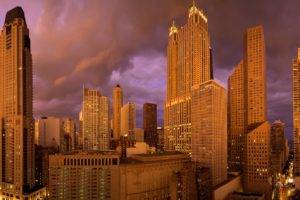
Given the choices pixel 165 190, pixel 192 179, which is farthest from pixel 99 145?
pixel 192 179

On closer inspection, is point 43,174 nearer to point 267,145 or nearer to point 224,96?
point 224,96

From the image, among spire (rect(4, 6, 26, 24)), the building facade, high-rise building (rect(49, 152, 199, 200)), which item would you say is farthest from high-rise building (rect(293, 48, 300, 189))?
spire (rect(4, 6, 26, 24))

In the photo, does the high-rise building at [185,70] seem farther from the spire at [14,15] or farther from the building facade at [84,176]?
the spire at [14,15]

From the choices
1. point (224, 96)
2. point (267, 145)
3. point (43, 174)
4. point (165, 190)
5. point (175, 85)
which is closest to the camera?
point (165, 190)

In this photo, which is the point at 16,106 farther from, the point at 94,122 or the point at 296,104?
the point at 296,104

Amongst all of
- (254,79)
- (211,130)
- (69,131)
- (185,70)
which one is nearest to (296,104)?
(254,79)

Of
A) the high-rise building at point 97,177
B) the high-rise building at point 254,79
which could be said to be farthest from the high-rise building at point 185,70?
the high-rise building at point 97,177

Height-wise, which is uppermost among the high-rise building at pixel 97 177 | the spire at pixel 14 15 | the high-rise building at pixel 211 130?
the spire at pixel 14 15

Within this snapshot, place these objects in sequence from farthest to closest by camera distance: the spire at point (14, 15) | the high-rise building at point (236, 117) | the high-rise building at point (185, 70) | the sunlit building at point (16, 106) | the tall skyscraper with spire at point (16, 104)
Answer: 1. the high-rise building at point (185, 70)
2. the high-rise building at point (236, 117)
3. the spire at point (14, 15)
4. the tall skyscraper with spire at point (16, 104)
5. the sunlit building at point (16, 106)

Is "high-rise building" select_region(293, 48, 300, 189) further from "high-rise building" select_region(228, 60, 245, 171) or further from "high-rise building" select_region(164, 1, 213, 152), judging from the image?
"high-rise building" select_region(164, 1, 213, 152)
